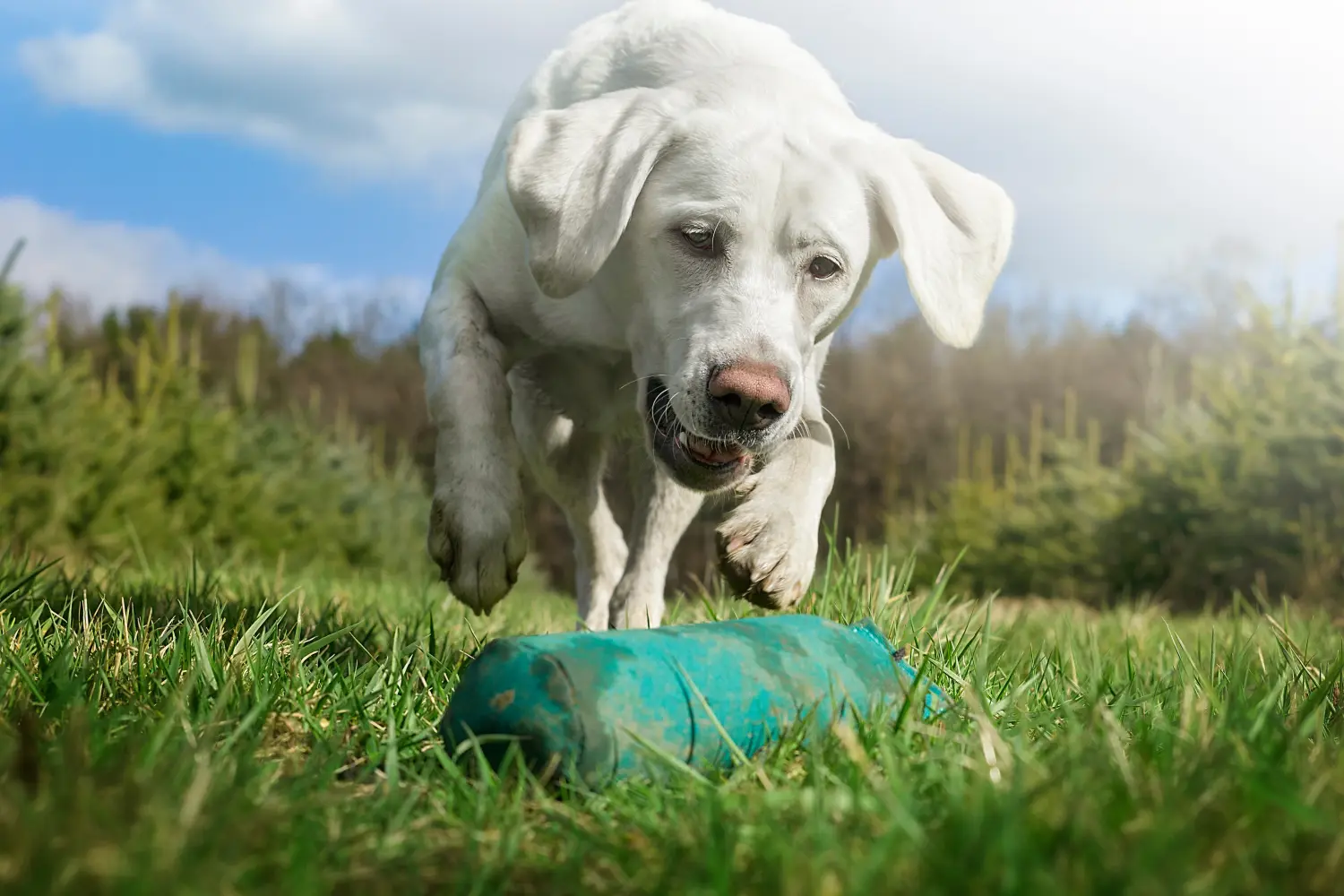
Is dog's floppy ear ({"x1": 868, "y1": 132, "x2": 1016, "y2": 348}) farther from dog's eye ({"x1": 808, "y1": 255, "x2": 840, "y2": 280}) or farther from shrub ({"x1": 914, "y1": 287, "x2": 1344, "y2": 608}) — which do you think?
shrub ({"x1": 914, "y1": 287, "x2": 1344, "y2": 608})

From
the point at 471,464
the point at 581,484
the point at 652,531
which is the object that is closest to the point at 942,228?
the point at 471,464

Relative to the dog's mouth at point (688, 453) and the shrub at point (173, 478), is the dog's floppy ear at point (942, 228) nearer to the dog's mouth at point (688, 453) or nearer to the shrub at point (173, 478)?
the dog's mouth at point (688, 453)

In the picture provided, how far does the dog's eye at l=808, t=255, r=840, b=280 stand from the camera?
10.0ft

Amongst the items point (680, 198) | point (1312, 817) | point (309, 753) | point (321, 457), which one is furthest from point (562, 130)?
point (321, 457)

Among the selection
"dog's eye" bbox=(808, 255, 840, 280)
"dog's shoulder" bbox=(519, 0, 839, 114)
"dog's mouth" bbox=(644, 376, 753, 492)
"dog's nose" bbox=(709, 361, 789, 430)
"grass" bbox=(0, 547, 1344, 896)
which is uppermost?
"dog's shoulder" bbox=(519, 0, 839, 114)

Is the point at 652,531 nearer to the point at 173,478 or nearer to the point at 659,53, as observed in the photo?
the point at 659,53

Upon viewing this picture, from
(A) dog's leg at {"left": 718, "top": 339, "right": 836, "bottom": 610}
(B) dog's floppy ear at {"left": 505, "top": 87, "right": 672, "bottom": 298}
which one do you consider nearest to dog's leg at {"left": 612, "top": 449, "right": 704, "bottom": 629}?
(A) dog's leg at {"left": 718, "top": 339, "right": 836, "bottom": 610}

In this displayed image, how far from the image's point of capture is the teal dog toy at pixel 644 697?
1.81m

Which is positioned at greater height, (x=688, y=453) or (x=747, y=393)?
(x=747, y=393)

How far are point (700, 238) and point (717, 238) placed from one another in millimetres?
44

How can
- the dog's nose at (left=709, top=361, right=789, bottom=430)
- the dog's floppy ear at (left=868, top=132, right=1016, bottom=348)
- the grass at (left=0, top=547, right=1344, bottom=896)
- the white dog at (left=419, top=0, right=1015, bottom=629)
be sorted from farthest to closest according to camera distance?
the dog's floppy ear at (left=868, top=132, right=1016, bottom=348) < the white dog at (left=419, top=0, right=1015, bottom=629) < the dog's nose at (left=709, top=361, right=789, bottom=430) < the grass at (left=0, top=547, right=1344, bottom=896)

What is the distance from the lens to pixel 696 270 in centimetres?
297

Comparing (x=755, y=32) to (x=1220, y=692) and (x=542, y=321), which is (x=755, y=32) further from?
(x=1220, y=692)

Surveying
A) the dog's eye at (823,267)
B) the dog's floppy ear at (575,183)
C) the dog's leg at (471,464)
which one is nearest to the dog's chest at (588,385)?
the dog's leg at (471,464)
